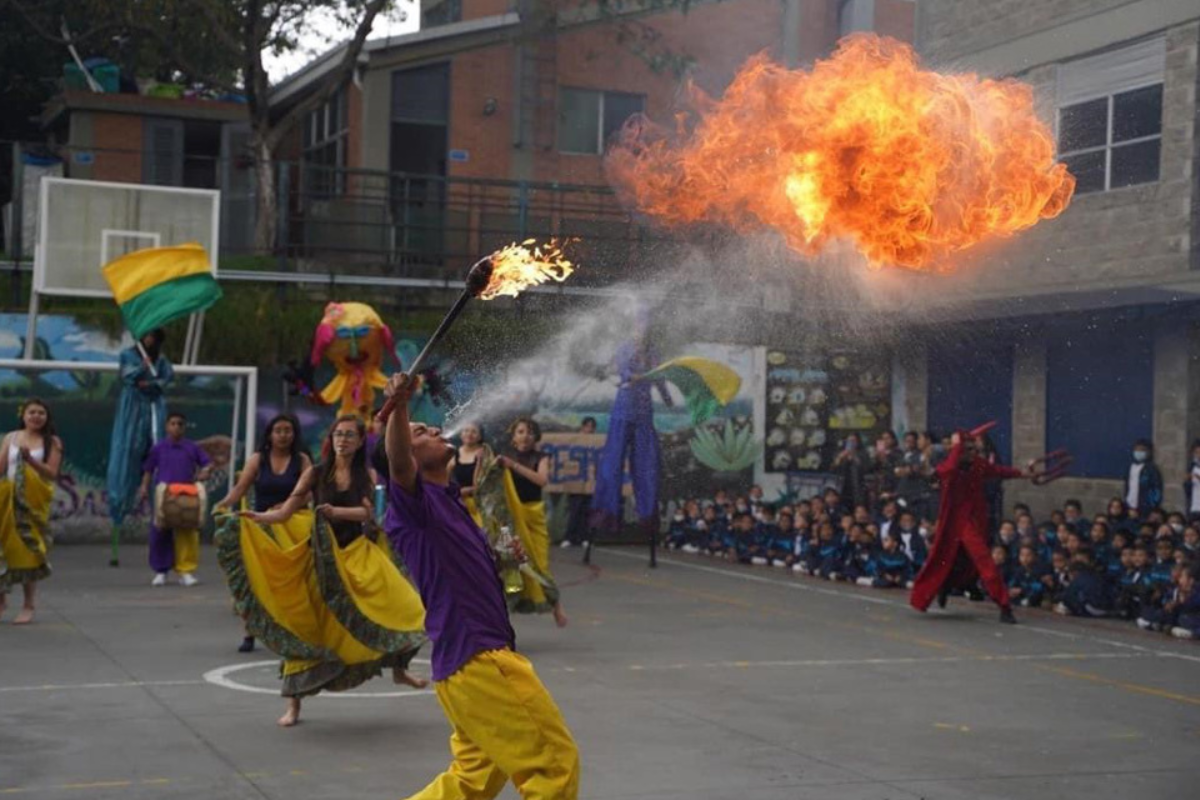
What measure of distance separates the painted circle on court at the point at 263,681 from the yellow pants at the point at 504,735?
394 centimetres

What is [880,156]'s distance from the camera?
10.5m

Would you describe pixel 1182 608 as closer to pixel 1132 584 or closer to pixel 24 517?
pixel 1132 584

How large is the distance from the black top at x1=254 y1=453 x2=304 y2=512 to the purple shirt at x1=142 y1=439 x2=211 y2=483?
527cm

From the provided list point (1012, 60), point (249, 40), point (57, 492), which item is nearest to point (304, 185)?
point (249, 40)

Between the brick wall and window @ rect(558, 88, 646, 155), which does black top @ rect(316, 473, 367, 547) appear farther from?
window @ rect(558, 88, 646, 155)

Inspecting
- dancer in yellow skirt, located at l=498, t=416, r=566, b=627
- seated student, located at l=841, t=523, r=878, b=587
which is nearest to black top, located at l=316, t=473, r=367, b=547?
dancer in yellow skirt, located at l=498, t=416, r=566, b=627

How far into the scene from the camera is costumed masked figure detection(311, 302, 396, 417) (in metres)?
16.8

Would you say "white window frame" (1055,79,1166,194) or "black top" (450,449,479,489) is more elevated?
"white window frame" (1055,79,1166,194)

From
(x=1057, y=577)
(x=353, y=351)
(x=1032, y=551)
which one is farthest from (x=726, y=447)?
(x=1057, y=577)

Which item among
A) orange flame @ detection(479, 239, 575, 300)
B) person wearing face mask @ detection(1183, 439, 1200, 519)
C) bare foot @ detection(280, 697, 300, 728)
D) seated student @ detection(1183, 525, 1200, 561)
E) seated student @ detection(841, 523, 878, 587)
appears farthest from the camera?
seated student @ detection(841, 523, 878, 587)

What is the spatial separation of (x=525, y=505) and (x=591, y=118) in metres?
14.5

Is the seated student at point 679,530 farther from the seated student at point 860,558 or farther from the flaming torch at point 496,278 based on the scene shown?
the flaming torch at point 496,278

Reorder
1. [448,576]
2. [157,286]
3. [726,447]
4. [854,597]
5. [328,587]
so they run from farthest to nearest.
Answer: [726,447], [157,286], [854,597], [328,587], [448,576]

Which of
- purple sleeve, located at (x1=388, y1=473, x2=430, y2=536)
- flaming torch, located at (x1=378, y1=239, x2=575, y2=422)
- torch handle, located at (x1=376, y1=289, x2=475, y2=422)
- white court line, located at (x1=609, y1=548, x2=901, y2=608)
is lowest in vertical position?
white court line, located at (x1=609, y1=548, x2=901, y2=608)
